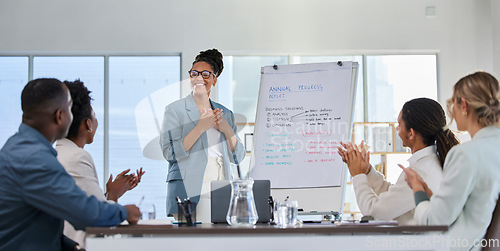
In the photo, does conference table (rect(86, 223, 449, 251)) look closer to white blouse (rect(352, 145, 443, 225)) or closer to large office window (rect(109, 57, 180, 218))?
white blouse (rect(352, 145, 443, 225))

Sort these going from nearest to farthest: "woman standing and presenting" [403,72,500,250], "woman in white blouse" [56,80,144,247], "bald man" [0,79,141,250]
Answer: "bald man" [0,79,141,250]
"woman standing and presenting" [403,72,500,250]
"woman in white blouse" [56,80,144,247]

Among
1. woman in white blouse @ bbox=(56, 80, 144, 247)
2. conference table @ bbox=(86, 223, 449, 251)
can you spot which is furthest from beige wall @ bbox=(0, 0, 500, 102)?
conference table @ bbox=(86, 223, 449, 251)

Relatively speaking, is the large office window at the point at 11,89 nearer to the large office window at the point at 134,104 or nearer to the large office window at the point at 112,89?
the large office window at the point at 112,89

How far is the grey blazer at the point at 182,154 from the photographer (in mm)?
3266

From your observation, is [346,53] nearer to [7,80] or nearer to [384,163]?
[384,163]

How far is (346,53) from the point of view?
6516 millimetres

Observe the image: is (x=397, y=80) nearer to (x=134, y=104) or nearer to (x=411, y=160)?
(x=134, y=104)

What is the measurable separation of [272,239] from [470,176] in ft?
2.63

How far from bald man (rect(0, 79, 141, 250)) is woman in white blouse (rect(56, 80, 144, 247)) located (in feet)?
0.77

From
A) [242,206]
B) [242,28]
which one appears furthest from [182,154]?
[242,28]

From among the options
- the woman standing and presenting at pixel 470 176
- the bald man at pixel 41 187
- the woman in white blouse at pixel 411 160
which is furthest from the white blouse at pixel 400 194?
the bald man at pixel 41 187

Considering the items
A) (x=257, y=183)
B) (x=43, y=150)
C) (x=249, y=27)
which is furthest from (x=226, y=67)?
(x=43, y=150)

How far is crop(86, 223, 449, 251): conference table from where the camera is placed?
1.98 m

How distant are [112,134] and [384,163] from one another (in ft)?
10.4
